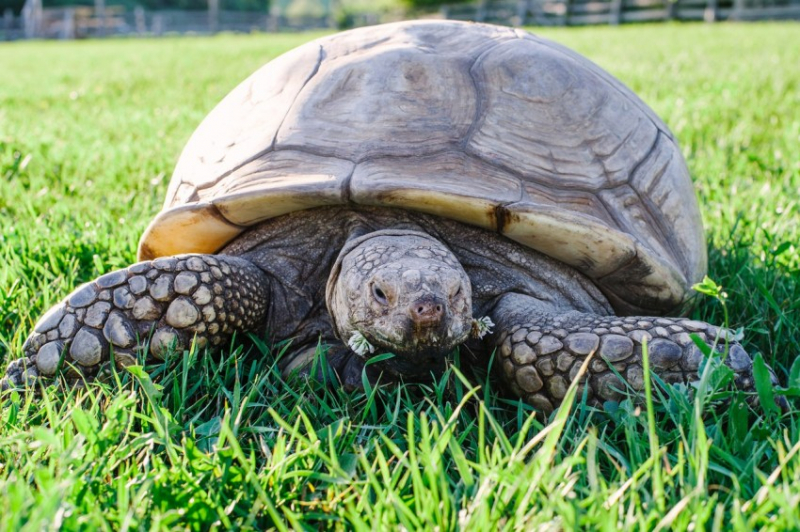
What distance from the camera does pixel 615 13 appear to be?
30516mm

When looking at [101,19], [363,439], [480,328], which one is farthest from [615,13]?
[363,439]

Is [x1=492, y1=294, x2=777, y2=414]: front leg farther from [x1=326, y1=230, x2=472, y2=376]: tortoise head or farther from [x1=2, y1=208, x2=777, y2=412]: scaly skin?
[x1=326, y1=230, x2=472, y2=376]: tortoise head

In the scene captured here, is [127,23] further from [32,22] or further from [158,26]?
[32,22]

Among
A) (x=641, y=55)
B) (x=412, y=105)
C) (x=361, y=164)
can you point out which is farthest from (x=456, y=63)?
(x=641, y=55)

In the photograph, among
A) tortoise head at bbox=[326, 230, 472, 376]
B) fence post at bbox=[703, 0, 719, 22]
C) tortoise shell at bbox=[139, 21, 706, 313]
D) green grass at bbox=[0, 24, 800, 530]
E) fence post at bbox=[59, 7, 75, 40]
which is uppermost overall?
fence post at bbox=[703, 0, 719, 22]

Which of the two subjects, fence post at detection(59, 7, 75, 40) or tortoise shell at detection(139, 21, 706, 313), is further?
fence post at detection(59, 7, 75, 40)

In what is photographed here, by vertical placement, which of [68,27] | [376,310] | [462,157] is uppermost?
[68,27]

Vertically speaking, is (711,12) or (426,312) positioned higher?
(711,12)

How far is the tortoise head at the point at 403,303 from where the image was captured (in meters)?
1.78

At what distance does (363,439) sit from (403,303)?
0.33 metres

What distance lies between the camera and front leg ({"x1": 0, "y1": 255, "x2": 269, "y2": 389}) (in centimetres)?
197

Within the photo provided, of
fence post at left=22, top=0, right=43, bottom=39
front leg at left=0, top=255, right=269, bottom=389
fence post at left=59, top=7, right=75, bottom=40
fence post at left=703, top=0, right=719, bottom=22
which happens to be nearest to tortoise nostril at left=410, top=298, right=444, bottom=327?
front leg at left=0, top=255, right=269, bottom=389

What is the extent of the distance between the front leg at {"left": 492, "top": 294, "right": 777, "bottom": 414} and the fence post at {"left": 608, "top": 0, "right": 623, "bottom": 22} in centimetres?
3088

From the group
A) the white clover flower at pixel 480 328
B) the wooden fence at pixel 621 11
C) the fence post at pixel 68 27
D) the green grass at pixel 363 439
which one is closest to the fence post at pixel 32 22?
the fence post at pixel 68 27
